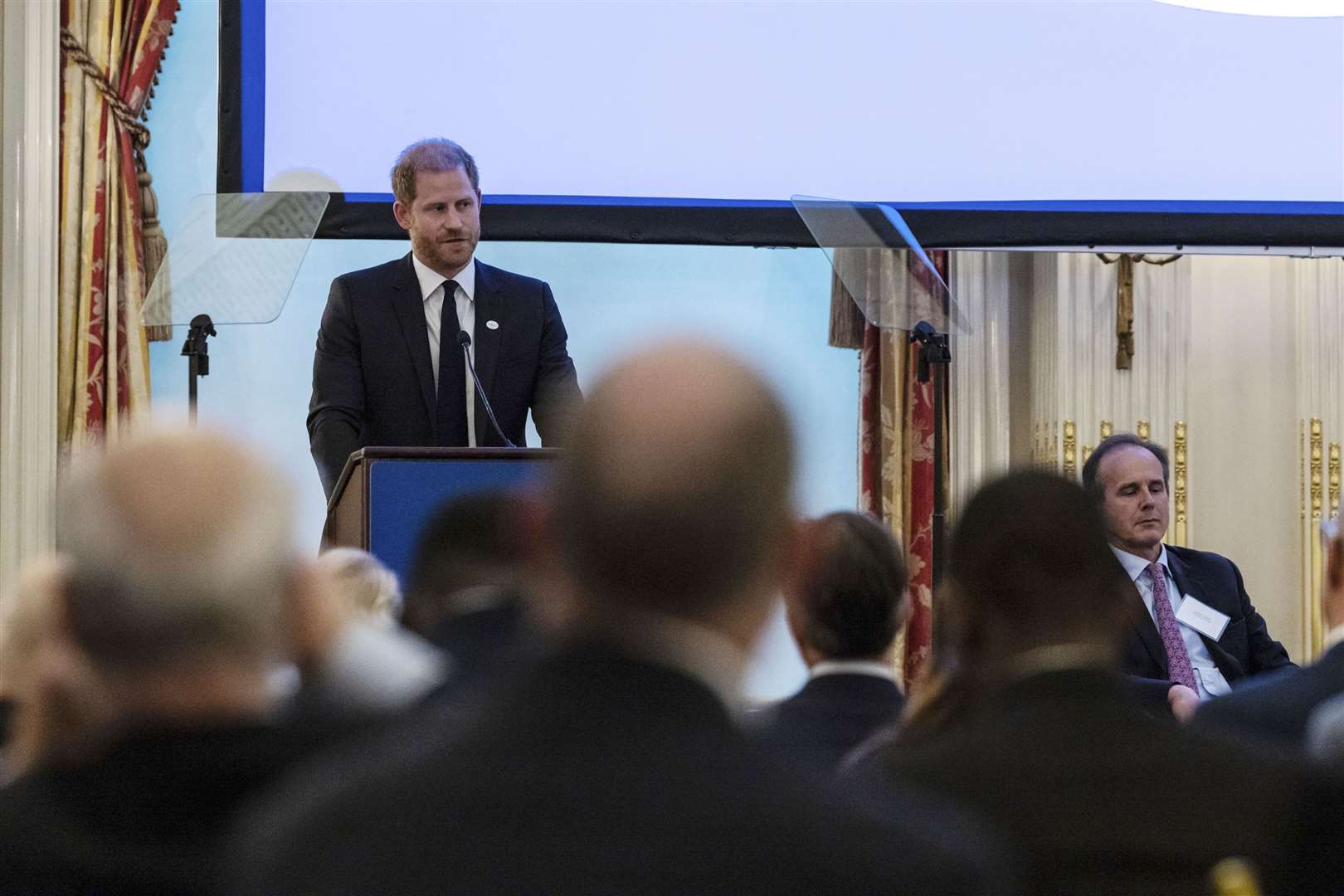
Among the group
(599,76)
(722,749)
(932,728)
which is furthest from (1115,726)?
(599,76)

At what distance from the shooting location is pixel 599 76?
5.14 meters

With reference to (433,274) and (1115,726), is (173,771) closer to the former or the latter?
(1115,726)

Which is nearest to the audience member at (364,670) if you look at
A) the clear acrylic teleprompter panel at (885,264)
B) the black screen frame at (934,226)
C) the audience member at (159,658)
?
the audience member at (159,658)

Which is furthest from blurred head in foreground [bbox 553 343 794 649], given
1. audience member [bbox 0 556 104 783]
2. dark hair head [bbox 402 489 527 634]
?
dark hair head [bbox 402 489 527 634]

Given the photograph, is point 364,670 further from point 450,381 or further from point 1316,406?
point 1316,406

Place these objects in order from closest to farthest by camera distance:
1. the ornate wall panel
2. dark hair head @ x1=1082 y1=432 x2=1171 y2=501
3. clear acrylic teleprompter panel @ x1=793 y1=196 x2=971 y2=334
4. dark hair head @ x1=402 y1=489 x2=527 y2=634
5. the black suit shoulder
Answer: the black suit shoulder, dark hair head @ x1=402 y1=489 x2=527 y2=634, dark hair head @ x1=1082 y1=432 x2=1171 y2=501, clear acrylic teleprompter panel @ x1=793 y1=196 x2=971 y2=334, the ornate wall panel

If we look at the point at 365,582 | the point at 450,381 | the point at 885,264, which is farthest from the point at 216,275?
the point at 365,582

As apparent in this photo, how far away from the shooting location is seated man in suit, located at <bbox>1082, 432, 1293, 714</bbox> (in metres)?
3.95

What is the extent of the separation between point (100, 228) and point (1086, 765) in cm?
466

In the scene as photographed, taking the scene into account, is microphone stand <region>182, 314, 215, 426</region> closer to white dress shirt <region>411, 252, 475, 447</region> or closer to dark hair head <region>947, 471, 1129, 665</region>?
white dress shirt <region>411, 252, 475, 447</region>

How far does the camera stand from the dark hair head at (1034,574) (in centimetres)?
149

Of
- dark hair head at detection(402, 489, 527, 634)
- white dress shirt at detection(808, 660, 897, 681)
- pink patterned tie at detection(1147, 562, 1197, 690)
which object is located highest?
dark hair head at detection(402, 489, 527, 634)

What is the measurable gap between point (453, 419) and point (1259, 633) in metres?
2.04

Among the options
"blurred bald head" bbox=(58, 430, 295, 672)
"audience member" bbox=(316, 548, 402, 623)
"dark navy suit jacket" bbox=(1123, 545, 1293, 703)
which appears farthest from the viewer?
"dark navy suit jacket" bbox=(1123, 545, 1293, 703)
